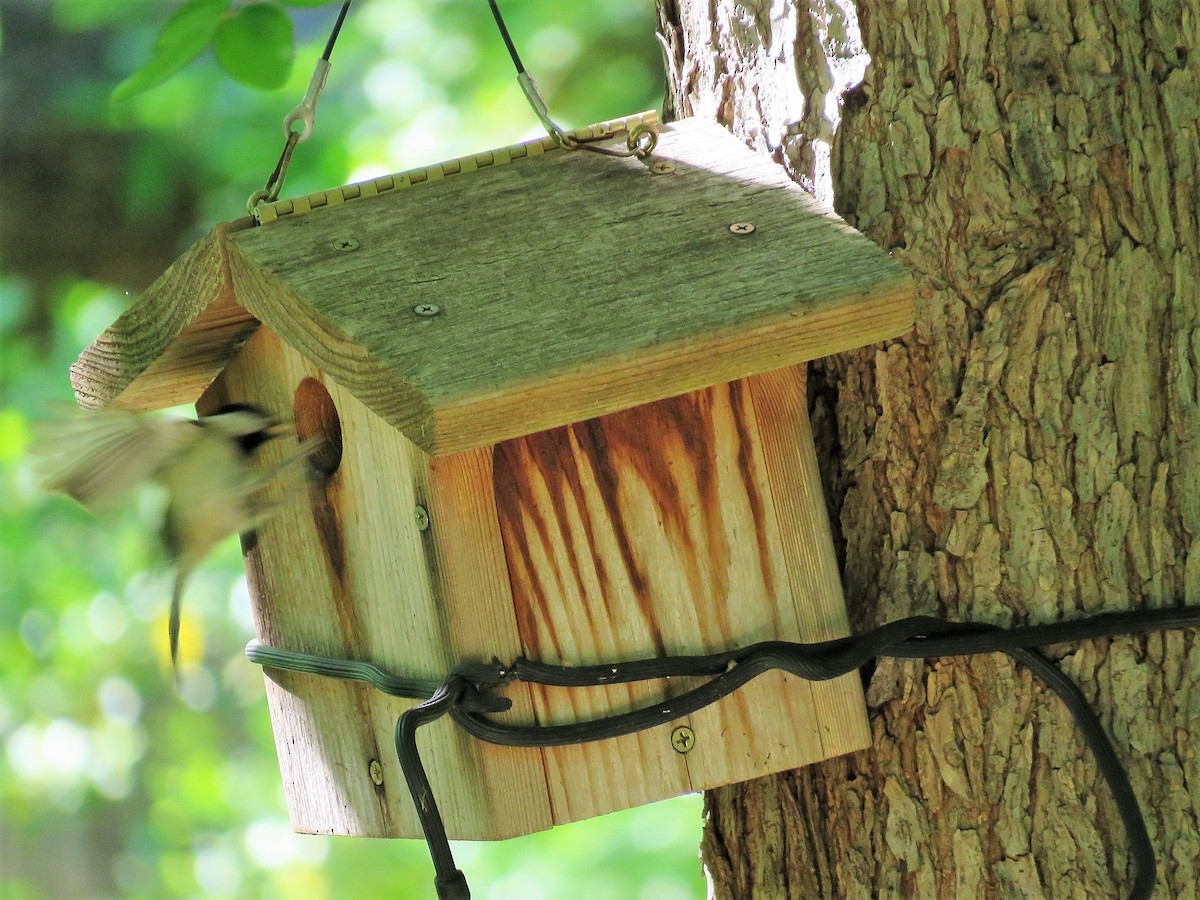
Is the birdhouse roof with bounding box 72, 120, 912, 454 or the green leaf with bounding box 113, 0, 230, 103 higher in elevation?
the green leaf with bounding box 113, 0, 230, 103

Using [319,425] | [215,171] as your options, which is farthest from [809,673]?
[215,171]

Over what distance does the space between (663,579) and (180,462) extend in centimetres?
58

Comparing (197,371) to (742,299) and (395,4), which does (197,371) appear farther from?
(395,4)

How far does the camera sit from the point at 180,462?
1.48 meters

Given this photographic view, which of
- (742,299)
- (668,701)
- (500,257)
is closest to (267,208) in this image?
(500,257)

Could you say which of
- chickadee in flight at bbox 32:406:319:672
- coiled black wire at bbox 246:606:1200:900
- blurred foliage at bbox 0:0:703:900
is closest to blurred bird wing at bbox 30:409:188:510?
chickadee in flight at bbox 32:406:319:672

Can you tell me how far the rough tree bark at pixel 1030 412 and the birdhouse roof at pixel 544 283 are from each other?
19cm

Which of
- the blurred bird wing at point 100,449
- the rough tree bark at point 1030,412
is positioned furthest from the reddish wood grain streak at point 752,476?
the blurred bird wing at point 100,449

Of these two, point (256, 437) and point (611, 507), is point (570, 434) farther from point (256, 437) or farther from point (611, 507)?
point (256, 437)

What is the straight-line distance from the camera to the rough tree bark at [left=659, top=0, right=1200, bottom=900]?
130cm

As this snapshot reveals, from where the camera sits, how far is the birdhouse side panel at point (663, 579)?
4.12 feet

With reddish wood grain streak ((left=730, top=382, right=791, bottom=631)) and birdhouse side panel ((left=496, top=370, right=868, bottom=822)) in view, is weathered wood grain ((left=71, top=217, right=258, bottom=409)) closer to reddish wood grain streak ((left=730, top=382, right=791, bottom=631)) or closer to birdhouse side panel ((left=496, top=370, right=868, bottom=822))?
birdhouse side panel ((left=496, top=370, right=868, bottom=822))

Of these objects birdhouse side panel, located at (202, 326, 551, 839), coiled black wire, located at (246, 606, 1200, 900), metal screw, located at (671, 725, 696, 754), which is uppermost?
birdhouse side panel, located at (202, 326, 551, 839)

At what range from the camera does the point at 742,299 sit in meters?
1.12
